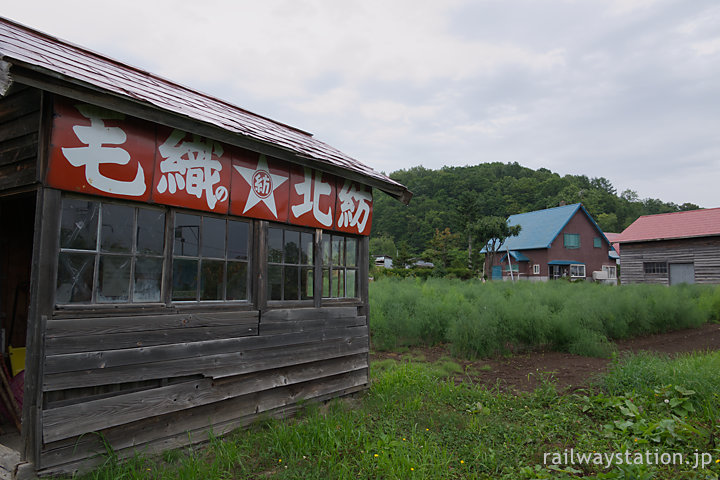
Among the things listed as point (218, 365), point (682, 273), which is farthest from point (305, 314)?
point (682, 273)

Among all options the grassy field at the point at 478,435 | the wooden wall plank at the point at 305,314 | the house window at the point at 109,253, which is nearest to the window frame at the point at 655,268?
the grassy field at the point at 478,435

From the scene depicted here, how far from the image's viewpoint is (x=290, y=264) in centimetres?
539

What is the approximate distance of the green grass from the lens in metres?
3.80

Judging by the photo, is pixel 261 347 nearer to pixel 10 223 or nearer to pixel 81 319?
pixel 81 319

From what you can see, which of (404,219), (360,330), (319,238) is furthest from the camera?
(404,219)

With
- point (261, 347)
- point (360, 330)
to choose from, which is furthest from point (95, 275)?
point (360, 330)

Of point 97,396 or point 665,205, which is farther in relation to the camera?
point 665,205

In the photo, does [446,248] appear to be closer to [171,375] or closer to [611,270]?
[611,270]

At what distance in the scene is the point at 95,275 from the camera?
11.6 ft

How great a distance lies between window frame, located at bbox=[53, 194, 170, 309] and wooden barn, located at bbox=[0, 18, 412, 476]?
0.04 feet

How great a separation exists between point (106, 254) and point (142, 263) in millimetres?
324

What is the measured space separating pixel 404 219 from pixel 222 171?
2330 inches

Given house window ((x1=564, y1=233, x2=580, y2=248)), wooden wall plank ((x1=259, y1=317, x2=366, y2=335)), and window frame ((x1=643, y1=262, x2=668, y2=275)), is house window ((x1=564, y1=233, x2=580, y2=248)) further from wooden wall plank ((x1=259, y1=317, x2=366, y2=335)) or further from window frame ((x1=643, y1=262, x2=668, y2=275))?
wooden wall plank ((x1=259, y1=317, x2=366, y2=335))

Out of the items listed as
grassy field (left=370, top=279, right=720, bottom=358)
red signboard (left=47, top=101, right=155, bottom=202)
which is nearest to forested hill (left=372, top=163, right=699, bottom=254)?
grassy field (left=370, top=279, right=720, bottom=358)
